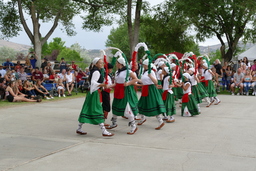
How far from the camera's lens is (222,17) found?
24406 mm

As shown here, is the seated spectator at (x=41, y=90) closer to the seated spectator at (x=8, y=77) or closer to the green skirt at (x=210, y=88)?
the seated spectator at (x=8, y=77)

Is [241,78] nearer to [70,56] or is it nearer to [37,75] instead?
[37,75]

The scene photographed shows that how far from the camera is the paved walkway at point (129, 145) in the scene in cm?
535

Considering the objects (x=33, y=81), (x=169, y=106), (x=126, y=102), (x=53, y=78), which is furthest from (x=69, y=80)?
(x=126, y=102)

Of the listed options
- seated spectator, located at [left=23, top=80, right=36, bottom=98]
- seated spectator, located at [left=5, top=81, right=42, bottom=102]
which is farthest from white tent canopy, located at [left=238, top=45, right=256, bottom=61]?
seated spectator, located at [left=5, top=81, right=42, bottom=102]

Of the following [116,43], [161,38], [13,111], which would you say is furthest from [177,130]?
[116,43]

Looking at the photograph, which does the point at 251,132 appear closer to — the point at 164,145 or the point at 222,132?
the point at 222,132

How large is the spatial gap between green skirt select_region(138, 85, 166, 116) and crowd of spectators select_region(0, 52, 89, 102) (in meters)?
6.90

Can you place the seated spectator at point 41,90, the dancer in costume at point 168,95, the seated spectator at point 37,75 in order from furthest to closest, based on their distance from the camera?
1. the seated spectator at point 37,75
2. the seated spectator at point 41,90
3. the dancer in costume at point 168,95

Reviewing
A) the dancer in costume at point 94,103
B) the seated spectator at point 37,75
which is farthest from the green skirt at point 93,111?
the seated spectator at point 37,75

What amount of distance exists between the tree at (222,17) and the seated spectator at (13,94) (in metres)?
13.2

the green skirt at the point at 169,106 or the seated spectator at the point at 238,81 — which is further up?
the seated spectator at the point at 238,81

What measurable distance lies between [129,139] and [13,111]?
5616mm

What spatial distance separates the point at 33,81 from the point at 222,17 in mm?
14618
